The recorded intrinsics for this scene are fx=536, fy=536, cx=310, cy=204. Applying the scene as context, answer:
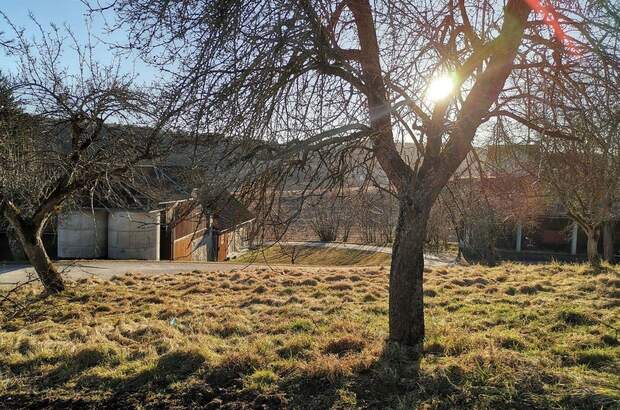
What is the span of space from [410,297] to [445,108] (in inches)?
78.7

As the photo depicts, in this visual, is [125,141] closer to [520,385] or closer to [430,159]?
[430,159]

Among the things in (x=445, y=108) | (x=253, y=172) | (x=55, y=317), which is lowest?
(x=55, y=317)

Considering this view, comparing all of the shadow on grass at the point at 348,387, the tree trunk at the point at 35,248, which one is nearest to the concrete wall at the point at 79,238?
the tree trunk at the point at 35,248

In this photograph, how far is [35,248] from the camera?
10922 millimetres

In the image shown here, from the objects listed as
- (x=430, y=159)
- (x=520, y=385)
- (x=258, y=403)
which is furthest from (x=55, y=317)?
(x=520, y=385)

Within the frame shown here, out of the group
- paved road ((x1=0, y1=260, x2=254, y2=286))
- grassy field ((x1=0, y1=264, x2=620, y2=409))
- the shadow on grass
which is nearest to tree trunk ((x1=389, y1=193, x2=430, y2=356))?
grassy field ((x1=0, y1=264, x2=620, y2=409))

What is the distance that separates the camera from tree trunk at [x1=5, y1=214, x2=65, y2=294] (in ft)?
35.7

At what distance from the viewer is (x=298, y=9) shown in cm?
450

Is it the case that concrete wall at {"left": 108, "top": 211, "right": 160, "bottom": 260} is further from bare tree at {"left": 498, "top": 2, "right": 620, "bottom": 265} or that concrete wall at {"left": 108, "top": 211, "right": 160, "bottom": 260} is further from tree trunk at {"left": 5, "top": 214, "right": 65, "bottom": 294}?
bare tree at {"left": 498, "top": 2, "right": 620, "bottom": 265}

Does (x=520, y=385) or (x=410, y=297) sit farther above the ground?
(x=410, y=297)

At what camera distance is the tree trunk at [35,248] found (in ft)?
35.7

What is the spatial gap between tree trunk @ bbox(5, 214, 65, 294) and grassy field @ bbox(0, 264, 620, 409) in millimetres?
1913

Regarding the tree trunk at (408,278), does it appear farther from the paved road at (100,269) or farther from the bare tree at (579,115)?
the paved road at (100,269)

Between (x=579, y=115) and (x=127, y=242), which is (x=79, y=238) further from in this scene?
(x=579, y=115)
